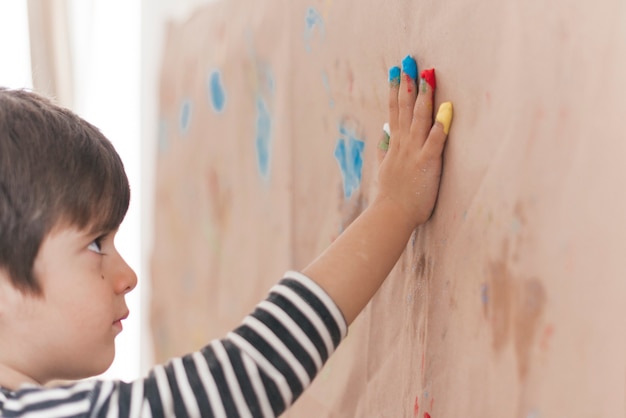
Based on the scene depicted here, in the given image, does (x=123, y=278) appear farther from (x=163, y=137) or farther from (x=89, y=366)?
(x=163, y=137)

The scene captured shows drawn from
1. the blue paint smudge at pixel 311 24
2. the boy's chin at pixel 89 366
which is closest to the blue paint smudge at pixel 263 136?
the blue paint smudge at pixel 311 24

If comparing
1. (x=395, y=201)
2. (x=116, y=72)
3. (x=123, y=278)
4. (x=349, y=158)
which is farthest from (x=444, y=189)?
(x=116, y=72)

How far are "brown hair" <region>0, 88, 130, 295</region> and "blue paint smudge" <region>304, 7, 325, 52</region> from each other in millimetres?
285

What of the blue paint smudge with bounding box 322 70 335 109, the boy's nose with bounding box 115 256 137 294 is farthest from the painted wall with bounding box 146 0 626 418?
the boy's nose with bounding box 115 256 137 294

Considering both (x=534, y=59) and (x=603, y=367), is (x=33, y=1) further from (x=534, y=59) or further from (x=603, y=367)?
(x=603, y=367)

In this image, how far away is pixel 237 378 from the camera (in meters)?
0.54

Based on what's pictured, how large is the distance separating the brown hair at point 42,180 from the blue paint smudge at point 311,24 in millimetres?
285

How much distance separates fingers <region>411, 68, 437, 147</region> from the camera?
0.60 metres

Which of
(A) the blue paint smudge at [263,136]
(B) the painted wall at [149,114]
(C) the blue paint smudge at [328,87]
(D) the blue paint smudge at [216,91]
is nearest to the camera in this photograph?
(C) the blue paint smudge at [328,87]

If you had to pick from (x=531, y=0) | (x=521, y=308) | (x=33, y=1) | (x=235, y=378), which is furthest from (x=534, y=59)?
(x=33, y=1)

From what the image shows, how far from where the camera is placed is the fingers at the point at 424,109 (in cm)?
60

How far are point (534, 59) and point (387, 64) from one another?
7.7 inches

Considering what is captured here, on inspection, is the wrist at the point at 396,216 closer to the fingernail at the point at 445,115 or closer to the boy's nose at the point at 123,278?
the fingernail at the point at 445,115

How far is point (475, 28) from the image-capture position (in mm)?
549
